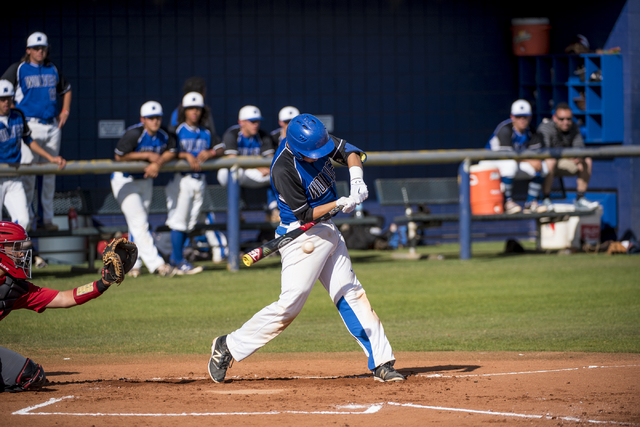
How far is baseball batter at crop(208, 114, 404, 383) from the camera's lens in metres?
4.87

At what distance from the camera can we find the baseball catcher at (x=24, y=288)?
4.71 metres

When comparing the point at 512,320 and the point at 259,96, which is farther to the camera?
the point at 259,96

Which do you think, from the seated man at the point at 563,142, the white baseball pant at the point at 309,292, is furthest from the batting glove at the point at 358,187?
the seated man at the point at 563,142

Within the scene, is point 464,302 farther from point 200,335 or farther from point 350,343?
point 200,335

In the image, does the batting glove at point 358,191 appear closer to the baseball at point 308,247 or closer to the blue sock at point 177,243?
the baseball at point 308,247

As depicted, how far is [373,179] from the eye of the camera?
14938 millimetres

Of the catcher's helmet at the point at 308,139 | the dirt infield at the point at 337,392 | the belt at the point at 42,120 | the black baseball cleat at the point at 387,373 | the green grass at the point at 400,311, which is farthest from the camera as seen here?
the belt at the point at 42,120

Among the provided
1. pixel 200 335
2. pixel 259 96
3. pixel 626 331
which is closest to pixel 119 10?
pixel 259 96

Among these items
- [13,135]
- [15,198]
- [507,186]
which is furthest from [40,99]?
[507,186]

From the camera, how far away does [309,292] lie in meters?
4.93

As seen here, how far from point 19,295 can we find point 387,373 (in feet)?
7.63

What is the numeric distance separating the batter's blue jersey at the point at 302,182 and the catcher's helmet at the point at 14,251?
1580 mm

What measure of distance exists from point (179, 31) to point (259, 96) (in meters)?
1.87

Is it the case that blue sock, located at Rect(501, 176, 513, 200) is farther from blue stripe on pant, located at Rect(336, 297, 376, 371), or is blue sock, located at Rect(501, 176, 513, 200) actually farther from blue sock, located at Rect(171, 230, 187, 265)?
blue stripe on pant, located at Rect(336, 297, 376, 371)
